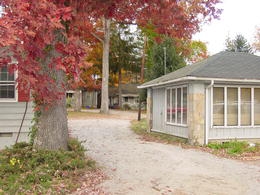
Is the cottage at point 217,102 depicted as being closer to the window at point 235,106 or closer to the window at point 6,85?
the window at point 235,106

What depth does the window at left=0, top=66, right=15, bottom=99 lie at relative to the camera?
32.0 feet

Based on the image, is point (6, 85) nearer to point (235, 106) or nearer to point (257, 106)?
point (235, 106)

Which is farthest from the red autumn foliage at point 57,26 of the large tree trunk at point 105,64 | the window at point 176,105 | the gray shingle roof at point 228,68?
the large tree trunk at point 105,64

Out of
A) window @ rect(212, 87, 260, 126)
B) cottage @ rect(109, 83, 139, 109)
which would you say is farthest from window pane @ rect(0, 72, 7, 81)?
cottage @ rect(109, 83, 139, 109)

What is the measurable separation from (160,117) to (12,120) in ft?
24.3

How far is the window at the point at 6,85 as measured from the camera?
9.76 meters

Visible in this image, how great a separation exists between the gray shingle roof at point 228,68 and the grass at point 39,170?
20.2ft

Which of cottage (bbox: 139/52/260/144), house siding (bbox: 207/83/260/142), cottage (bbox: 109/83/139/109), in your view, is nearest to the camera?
cottage (bbox: 139/52/260/144)

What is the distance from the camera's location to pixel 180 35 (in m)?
10.4

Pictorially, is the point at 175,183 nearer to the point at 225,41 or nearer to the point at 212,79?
the point at 212,79

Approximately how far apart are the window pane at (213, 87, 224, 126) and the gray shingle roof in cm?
70

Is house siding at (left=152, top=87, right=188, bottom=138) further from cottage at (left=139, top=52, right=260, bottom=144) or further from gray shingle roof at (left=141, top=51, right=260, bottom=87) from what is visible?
gray shingle roof at (left=141, top=51, right=260, bottom=87)

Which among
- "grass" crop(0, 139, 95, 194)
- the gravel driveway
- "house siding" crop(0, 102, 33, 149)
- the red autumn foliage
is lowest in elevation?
the gravel driveway

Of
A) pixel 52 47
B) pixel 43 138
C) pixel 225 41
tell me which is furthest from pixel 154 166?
pixel 225 41
